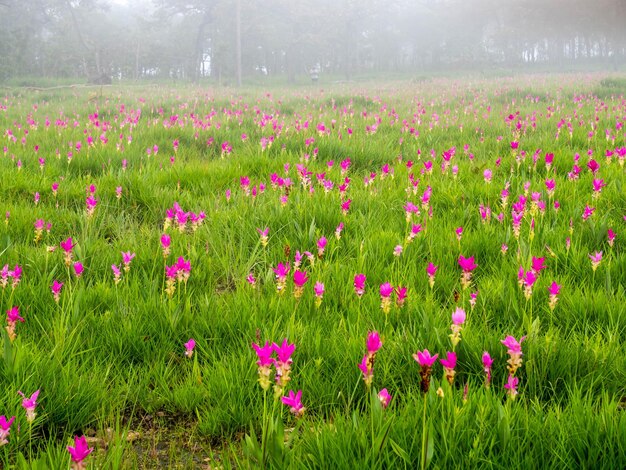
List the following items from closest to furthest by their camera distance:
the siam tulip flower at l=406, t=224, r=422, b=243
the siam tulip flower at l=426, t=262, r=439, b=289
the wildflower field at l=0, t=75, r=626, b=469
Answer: the wildflower field at l=0, t=75, r=626, b=469
the siam tulip flower at l=426, t=262, r=439, b=289
the siam tulip flower at l=406, t=224, r=422, b=243

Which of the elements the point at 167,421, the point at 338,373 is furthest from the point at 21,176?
the point at 338,373

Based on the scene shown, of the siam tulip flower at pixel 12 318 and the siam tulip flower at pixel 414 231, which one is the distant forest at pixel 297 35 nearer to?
the siam tulip flower at pixel 414 231

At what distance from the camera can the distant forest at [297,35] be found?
5341cm

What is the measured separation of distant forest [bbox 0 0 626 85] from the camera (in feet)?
175

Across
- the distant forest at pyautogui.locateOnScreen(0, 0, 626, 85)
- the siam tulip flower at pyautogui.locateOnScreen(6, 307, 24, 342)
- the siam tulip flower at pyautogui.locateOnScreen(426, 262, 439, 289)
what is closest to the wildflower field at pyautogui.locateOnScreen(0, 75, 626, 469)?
the siam tulip flower at pyautogui.locateOnScreen(6, 307, 24, 342)

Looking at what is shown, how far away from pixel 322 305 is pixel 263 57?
84681 mm

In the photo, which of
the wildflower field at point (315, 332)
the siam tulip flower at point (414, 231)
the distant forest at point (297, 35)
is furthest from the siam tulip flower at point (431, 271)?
the distant forest at point (297, 35)

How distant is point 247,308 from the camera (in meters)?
2.25

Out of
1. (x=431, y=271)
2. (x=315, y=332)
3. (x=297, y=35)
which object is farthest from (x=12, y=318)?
(x=297, y=35)

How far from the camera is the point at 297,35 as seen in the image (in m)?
62.8

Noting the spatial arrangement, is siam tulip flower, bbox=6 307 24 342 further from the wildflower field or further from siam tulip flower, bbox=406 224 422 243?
siam tulip flower, bbox=406 224 422 243

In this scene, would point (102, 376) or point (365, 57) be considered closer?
point (102, 376)

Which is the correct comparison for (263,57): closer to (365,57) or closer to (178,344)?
(365,57)

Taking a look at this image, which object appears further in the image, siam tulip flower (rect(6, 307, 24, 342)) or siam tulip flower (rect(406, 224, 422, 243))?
siam tulip flower (rect(406, 224, 422, 243))
